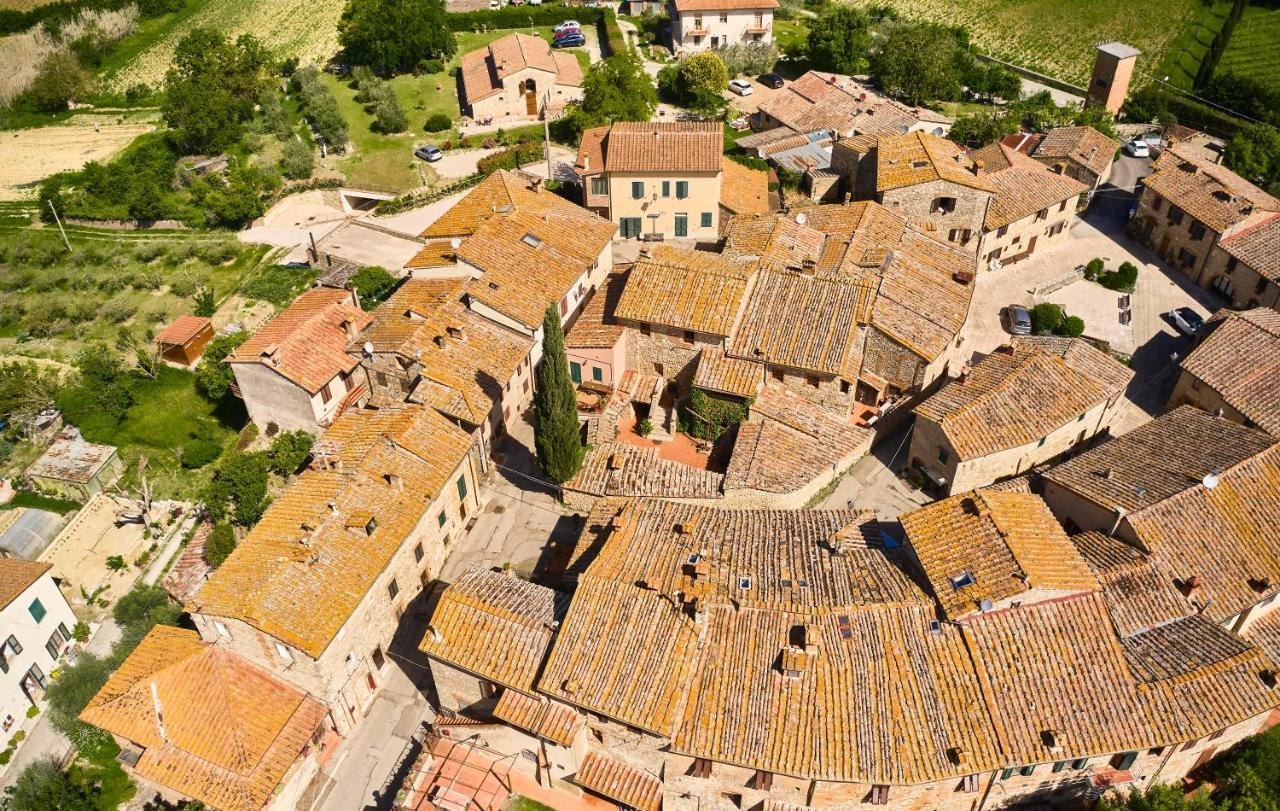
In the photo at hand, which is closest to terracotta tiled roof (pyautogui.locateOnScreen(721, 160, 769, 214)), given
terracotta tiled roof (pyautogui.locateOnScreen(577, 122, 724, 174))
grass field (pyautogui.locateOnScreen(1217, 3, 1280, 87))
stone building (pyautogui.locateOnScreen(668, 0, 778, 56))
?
terracotta tiled roof (pyautogui.locateOnScreen(577, 122, 724, 174))

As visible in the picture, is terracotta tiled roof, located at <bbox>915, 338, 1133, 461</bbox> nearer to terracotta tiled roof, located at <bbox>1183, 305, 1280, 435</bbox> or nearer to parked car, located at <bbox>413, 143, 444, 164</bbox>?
terracotta tiled roof, located at <bbox>1183, 305, 1280, 435</bbox>

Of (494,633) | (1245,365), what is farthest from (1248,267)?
(494,633)

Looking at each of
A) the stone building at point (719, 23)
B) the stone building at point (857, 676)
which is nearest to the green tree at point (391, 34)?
the stone building at point (719, 23)

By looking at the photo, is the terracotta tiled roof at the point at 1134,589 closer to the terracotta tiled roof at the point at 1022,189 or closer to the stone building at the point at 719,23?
the terracotta tiled roof at the point at 1022,189

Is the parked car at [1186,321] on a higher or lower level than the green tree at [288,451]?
higher

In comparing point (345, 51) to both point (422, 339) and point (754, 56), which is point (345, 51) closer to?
point (754, 56)

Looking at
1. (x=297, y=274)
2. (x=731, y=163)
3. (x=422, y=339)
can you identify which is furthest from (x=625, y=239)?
(x=297, y=274)
